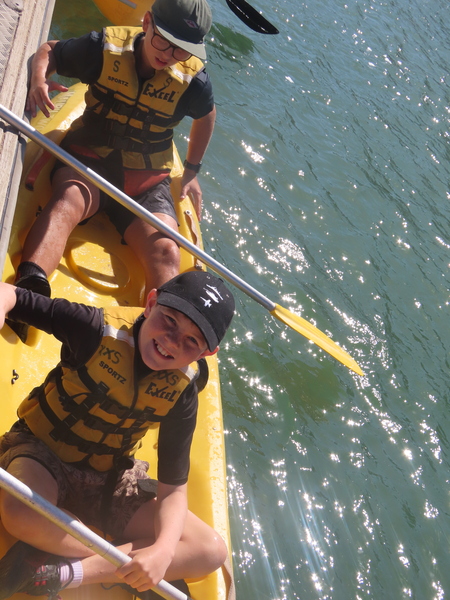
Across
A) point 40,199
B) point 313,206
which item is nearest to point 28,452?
point 40,199

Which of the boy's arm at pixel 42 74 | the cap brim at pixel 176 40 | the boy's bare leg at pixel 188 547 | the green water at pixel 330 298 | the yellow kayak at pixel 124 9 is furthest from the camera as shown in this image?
the yellow kayak at pixel 124 9

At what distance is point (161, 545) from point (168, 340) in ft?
1.97

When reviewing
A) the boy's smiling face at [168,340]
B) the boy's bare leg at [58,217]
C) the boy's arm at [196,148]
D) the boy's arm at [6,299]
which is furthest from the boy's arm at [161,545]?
the boy's arm at [196,148]

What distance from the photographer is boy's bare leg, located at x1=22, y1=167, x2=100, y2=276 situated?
2.57 metres

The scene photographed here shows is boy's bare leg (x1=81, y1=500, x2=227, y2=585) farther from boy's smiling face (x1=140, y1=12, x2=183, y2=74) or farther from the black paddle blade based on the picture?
the black paddle blade

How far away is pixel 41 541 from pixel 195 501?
2.44ft

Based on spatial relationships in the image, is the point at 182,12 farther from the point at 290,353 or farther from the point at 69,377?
the point at 290,353

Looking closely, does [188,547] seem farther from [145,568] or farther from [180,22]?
[180,22]

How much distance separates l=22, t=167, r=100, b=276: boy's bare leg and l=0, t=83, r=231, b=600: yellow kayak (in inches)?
3.8

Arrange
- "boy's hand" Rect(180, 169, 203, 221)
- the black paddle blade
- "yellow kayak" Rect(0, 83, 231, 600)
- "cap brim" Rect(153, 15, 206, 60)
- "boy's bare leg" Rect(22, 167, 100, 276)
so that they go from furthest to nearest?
1. the black paddle blade
2. "boy's hand" Rect(180, 169, 203, 221)
3. "cap brim" Rect(153, 15, 206, 60)
4. "boy's bare leg" Rect(22, 167, 100, 276)
5. "yellow kayak" Rect(0, 83, 231, 600)

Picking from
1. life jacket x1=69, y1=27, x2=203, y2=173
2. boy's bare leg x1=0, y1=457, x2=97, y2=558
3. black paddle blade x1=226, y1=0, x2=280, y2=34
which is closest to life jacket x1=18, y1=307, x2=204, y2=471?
boy's bare leg x1=0, y1=457, x2=97, y2=558

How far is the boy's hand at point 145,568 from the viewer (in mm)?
1858

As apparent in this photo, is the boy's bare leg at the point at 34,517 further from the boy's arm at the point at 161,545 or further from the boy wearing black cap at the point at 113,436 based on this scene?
the boy's arm at the point at 161,545

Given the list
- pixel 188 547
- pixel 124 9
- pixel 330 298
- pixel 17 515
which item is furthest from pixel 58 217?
pixel 124 9
